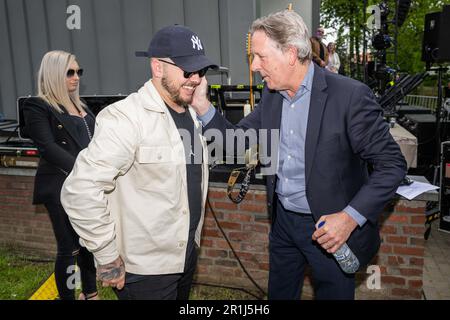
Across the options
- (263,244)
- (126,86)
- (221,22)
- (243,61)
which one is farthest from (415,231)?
(126,86)

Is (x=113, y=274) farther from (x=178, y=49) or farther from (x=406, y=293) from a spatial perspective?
(x=406, y=293)

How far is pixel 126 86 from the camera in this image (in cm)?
538

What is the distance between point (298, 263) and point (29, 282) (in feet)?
11.1

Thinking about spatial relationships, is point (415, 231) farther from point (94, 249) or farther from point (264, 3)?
point (264, 3)

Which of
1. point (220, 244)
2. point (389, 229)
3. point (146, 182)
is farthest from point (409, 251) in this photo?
point (146, 182)

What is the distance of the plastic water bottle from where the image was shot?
223cm

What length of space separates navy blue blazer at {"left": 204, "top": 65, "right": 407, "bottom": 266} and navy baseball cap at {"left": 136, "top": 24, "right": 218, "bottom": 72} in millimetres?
703

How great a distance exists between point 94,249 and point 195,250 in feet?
2.48

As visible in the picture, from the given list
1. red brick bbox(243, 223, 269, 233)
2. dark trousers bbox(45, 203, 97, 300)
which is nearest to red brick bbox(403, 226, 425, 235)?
red brick bbox(243, 223, 269, 233)

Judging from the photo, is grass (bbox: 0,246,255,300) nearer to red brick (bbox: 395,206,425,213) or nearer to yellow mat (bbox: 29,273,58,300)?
yellow mat (bbox: 29,273,58,300)

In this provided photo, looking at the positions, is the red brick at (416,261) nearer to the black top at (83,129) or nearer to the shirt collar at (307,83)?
the shirt collar at (307,83)

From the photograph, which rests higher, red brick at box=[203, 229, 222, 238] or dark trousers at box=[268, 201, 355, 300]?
dark trousers at box=[268, 201, 355, 300]

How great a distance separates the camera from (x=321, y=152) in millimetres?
2219

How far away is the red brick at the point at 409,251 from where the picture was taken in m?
3.62
